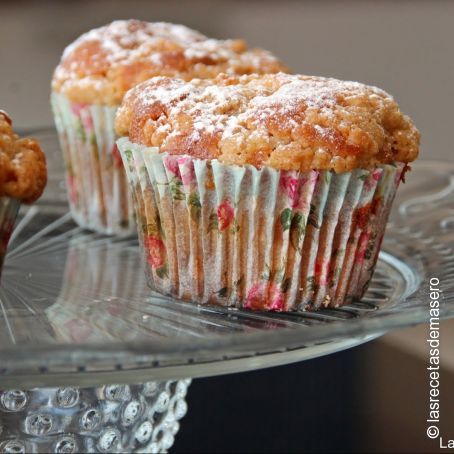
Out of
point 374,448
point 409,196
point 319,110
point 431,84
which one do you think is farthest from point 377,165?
point 431,84

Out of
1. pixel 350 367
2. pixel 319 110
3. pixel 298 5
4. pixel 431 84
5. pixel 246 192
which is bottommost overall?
pixel 350 367

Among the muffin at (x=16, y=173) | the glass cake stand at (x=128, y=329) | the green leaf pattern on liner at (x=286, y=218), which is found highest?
the muffin at (x=16, y=173)

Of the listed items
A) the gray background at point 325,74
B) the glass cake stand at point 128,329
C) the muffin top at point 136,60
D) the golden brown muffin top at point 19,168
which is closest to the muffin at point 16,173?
the golden brown muffin top at point 19,168

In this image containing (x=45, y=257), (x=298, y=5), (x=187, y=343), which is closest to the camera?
(x=187, y=343)

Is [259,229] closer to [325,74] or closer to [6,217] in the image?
[6,217]

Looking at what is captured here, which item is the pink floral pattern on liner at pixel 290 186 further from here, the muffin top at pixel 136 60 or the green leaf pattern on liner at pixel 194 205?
the muffin top at pixel 136 60

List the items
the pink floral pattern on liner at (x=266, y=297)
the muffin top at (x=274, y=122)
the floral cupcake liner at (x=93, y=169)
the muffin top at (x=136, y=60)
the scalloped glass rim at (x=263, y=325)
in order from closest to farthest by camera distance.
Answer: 1. the scalloped glass rim at (x=263, y=325)
2. the muffin top at (x=274, y=122)
3. the pink floral pattern on liner at (x=266, y=297)
4. the muffin top at (x=136, y=60)
5. the floral cupcake liner at (x=93, y=169)

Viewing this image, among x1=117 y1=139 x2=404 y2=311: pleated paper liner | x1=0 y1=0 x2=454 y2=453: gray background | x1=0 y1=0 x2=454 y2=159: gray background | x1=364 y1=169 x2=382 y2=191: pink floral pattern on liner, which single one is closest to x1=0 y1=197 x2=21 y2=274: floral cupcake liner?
x1=117 y1=139 x2=404 y2=311: pleated paper liner

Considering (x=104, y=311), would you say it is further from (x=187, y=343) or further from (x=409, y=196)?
A: (x=409, y=196)
